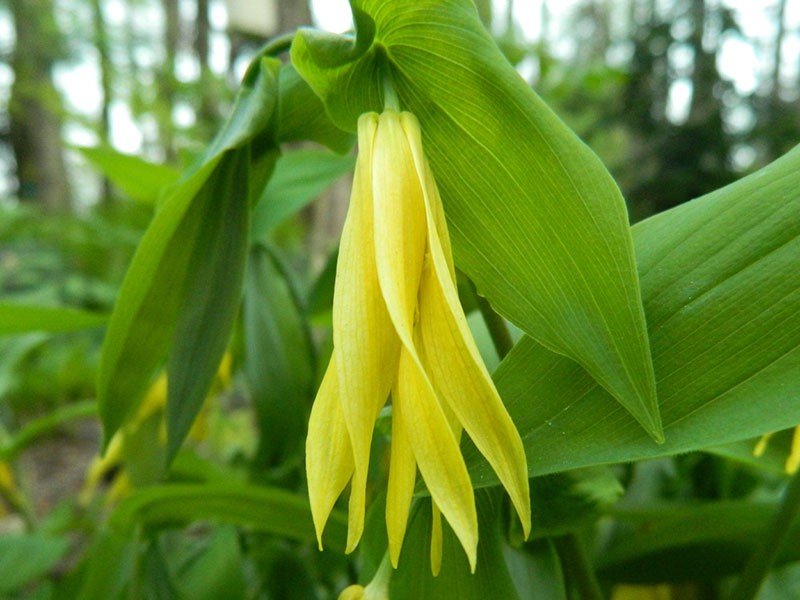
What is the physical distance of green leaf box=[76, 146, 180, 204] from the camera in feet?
2.49

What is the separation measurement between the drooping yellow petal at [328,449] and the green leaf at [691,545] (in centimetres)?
33

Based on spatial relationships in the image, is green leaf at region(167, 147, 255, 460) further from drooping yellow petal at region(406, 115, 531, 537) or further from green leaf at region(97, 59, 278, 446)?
drooping yellow petal at region(406, 115, 531, 537)

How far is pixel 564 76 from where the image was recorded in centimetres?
156

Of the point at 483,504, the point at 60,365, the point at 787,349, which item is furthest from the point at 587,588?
the point at 60,365

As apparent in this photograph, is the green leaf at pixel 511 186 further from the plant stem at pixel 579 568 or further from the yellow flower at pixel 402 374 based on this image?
the plant stem at pixel 579 568

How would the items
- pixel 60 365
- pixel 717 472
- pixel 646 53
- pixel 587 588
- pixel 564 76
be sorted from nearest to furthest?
1. pixel 587 588
2. pixel 717 472
3. pixel 564 76
4. pixel 60 365
5. pixel 646 53

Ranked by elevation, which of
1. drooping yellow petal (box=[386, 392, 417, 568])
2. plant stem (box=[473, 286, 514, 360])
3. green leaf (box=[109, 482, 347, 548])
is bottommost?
green leaf (box=[109, 482, 347, 548])

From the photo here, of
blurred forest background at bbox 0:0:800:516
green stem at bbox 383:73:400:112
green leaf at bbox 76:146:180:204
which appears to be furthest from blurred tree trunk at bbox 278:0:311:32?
green stem at bbox 383:73:400:112

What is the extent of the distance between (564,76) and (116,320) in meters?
1.35

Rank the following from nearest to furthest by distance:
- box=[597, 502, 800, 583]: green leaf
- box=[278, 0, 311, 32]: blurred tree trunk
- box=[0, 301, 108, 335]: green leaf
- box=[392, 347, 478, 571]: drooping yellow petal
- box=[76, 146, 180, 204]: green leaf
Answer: box=[392, 347, 478, 571]: drooping yellow petal, box=[597, 502, 800, 583]: green leaf, box=[0, 301, 108, 335]: green leaf, box=[76, 146, 180, 204]: green leaf, box=[278, 0, 311, 32]: blurred tree trunk

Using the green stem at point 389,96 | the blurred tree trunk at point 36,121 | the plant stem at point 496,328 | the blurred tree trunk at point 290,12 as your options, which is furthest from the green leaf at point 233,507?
the blurred tree trunk at point 36,121

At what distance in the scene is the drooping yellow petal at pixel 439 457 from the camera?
27 centimetres

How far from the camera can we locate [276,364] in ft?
2.38

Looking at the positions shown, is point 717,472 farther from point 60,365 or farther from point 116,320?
point 60,365
